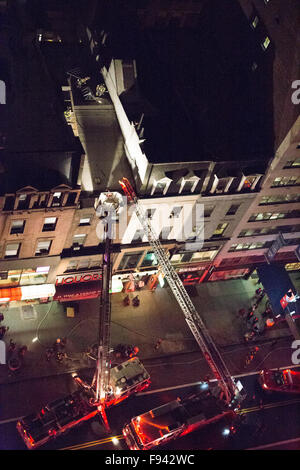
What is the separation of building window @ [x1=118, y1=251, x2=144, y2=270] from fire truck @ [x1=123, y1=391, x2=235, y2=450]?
15645 mm

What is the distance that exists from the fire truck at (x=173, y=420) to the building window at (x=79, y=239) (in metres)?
18.1

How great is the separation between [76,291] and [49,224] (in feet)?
34.9

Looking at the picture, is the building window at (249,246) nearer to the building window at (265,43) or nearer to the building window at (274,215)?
the building window at (274,215)

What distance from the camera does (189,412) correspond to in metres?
38.6

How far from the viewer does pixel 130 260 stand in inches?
1832

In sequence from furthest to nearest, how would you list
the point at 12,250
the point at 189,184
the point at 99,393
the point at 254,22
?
1. the point at 254,22
2. the point at 12,250
3. the point at 189,184
4. the point at 99,393

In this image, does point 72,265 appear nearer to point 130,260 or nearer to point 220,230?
point 130,260

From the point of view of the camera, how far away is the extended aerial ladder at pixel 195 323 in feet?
115

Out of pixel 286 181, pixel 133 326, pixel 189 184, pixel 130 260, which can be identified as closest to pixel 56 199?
pixel 189 184

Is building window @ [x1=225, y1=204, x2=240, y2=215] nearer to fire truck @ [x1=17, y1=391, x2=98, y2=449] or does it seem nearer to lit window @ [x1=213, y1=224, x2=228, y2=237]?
lit window @ [x1=213, y1=224, x2=228, y2=237]

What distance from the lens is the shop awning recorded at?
4538 cm

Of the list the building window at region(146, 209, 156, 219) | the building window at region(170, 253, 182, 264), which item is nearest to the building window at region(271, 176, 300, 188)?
the building window at region(146, 209, 156, 219)

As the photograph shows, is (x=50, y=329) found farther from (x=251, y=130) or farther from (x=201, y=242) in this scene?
(x=251, y=130)
